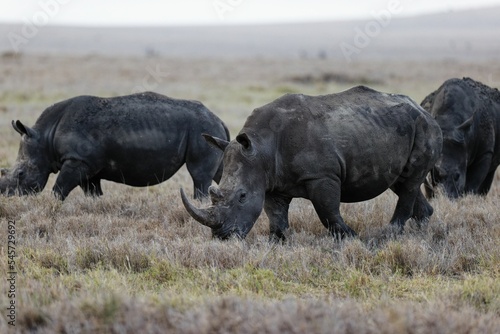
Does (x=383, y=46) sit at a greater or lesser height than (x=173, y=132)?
lesser

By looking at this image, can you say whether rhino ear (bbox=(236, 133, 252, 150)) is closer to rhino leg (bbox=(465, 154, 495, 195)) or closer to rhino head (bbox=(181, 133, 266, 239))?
rhino head (bbox=(181, 133, 266, 239))

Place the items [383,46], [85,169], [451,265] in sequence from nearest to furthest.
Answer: [451,265], [85,169], [383,46]

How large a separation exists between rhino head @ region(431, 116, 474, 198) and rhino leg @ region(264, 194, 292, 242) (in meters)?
3.38

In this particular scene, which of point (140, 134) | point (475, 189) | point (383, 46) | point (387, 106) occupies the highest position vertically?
point (387, 106)

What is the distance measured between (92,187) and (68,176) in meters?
0.72

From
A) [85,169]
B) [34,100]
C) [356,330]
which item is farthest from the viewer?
[34,100]

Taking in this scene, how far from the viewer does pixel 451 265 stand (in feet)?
21.2

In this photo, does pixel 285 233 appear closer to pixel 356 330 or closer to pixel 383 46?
pixel 356 330

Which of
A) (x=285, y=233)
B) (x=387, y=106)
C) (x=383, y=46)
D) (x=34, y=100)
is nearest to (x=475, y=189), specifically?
(x=387, y=106)

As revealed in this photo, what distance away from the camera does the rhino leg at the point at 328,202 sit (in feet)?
23.6

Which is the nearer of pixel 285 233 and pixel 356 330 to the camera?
pixel 356 330

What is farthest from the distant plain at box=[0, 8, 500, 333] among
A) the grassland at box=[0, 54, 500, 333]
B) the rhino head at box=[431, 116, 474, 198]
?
the rhino head at box=[431, 116, 474, 198]

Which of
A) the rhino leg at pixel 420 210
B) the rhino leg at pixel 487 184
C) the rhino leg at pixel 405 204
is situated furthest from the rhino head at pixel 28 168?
the rhino leg at pixel 487 184

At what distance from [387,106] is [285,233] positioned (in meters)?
1.69
